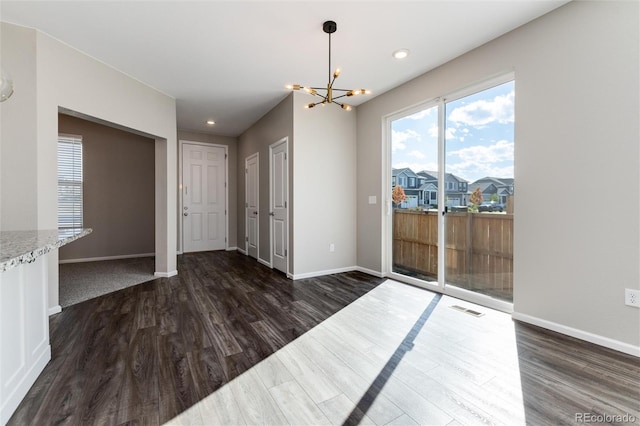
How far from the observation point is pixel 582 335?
2277mm

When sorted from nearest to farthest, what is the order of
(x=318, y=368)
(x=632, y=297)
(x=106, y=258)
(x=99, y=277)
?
(x=318, y=368), (x=632, y=297), (x=99, y=277), (x=106, y=258)

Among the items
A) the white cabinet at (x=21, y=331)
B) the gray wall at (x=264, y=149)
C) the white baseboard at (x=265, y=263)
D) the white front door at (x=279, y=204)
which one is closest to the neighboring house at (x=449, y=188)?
the gray wall at (x=264, y=149)

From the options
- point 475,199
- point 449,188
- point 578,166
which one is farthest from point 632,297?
point 449,188

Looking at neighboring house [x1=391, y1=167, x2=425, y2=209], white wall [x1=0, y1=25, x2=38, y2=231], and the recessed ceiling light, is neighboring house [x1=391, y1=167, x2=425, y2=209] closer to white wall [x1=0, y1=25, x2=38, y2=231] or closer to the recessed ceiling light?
the recessed ceiling light

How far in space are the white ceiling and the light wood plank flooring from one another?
8.85 feet

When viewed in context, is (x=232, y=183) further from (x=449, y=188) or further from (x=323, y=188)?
A: (x=449, y=188)

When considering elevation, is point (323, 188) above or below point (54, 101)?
below

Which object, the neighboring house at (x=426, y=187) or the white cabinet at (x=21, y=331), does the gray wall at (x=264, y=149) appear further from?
the white cabinet at (x=21, y=331)

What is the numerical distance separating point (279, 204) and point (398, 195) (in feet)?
6.09

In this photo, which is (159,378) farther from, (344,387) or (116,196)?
(116,196)

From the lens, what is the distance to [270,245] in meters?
4.97

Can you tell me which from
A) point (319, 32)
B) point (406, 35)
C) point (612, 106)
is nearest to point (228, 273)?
point (319, 32)

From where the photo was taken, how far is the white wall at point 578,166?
207 centimetres

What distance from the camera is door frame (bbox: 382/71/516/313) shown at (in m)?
2.98
